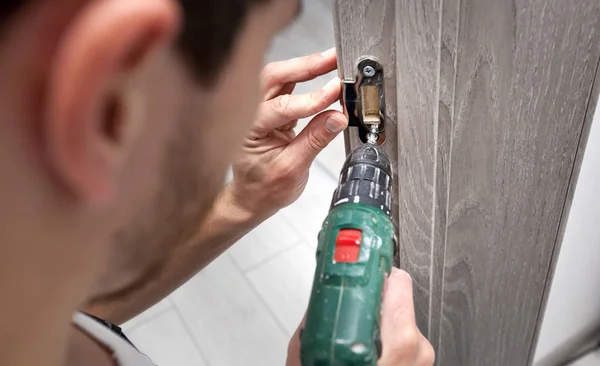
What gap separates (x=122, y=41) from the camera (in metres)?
0.23

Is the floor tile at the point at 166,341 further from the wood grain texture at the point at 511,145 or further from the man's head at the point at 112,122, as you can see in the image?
the man's head at the point at 112,122

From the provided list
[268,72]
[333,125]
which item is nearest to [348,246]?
[333,125]

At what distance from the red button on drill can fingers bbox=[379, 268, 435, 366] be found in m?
0.07

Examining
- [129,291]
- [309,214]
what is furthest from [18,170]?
[309,214]

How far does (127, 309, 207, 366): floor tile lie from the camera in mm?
1215

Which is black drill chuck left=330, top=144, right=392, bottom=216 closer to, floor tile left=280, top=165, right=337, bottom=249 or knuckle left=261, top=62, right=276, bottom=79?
knuckle left=261, top=62, right=276, bottom=79

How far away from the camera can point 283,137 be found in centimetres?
67

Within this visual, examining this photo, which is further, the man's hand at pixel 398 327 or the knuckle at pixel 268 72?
the knuckle at pixel 268 72

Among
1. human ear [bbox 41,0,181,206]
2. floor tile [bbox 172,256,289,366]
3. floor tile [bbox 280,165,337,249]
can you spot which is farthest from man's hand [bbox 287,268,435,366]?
floor tile [bbox 280,165,337,249]

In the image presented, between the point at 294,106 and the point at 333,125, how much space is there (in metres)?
0.05

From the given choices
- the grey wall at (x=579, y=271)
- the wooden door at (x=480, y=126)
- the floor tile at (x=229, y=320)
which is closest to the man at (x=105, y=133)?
the wooden door at (x=480, y=126)

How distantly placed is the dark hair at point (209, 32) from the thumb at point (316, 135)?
255 millimetres

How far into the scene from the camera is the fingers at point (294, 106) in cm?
56

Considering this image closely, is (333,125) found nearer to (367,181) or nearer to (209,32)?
(367,181)
